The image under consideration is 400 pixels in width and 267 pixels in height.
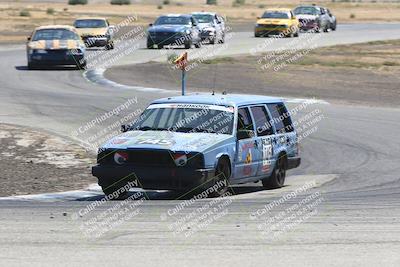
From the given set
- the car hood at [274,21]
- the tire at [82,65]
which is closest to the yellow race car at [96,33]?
the tire at [82,65]

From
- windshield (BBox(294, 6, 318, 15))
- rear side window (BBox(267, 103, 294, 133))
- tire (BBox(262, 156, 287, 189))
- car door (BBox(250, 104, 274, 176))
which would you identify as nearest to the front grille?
car door (BBox(250, 104, 274, 176))

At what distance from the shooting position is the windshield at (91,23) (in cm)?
4675

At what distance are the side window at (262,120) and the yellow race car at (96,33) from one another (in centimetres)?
3013

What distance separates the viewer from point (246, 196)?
46.7 feet

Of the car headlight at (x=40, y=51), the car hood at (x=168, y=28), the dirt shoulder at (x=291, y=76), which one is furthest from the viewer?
the car hood at (x=168, y=28)

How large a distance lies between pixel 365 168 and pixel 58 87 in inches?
576

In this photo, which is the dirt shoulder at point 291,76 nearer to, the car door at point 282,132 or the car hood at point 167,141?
the car door at point 282,132

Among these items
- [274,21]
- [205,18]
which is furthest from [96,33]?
[274,21]

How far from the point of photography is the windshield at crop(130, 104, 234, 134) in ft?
47.2

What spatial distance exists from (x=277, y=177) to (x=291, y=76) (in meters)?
20.0

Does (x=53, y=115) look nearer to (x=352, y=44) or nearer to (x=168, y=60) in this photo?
(x=168, y=60)

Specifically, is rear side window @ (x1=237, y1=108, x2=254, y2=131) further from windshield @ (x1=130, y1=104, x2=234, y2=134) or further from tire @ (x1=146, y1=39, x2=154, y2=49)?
tire @ (x1=146, y1=39, x2=154, y2=49)

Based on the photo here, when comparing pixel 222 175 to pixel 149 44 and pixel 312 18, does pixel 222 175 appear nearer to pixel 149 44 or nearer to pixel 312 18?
pixel 149 44

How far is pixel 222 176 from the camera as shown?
45.8ft
